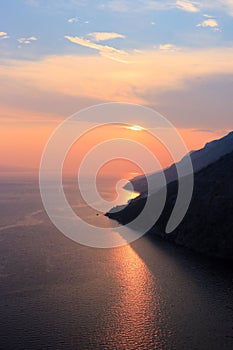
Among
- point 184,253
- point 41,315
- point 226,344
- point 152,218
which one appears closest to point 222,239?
point 184,253

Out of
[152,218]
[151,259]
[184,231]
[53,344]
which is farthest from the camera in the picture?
[152,218]

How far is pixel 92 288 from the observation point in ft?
309

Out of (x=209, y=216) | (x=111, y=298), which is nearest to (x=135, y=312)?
(x=111, y=298)

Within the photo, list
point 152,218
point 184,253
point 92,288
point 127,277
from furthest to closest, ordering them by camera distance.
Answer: point 152,218, point 184,253, point 127,277, point 92,288

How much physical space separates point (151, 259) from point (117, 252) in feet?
50.8

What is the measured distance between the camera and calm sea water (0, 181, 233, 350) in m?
68.6

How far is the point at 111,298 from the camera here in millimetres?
88062

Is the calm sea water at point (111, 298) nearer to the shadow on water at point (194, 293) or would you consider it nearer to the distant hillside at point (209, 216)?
the shadow on water at point (194, 293)

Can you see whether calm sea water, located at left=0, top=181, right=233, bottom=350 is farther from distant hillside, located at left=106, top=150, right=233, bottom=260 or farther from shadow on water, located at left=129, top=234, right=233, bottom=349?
distant hillside, located at left=106, top=150, right=233, bottom=260

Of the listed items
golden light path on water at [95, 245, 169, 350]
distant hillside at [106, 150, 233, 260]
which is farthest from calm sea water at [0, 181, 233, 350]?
distant hillside at [106, 150, 233, 260]

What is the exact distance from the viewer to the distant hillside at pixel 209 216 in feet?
431

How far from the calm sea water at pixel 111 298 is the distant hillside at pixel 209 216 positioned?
7.92 meters

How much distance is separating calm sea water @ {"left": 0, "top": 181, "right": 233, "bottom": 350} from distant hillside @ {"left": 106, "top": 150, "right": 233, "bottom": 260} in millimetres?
7922

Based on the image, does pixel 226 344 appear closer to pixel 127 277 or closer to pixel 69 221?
pixel 127 277
